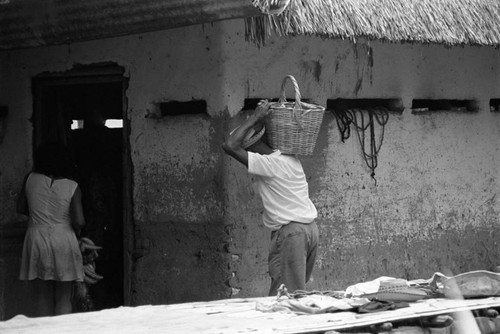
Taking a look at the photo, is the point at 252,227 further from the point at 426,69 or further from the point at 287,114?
the point at 426,69

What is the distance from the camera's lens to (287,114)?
803 cm

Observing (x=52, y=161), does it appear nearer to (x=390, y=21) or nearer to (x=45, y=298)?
(x=45, y=298)

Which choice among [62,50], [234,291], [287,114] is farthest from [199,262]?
[62,50]

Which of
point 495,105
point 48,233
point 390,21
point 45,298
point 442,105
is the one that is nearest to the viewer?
point 48,233

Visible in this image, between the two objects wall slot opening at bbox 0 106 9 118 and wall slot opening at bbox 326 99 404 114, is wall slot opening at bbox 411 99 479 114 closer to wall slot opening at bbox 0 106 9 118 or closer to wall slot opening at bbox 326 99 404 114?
wall slot opening at bbox 326 99 404 114

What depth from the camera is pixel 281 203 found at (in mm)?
8023

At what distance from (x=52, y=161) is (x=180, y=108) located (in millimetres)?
1060

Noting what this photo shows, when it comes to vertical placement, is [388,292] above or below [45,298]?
above

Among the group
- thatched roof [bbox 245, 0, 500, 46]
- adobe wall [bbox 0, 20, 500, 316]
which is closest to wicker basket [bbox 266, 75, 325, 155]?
thatched roof [bbox 245, 0, 500, 46]

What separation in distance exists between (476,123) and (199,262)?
3.13 m

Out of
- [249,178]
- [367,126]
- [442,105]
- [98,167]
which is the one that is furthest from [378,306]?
[98,167]

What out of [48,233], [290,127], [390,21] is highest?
[390,21]

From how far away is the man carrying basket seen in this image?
7.91 metres

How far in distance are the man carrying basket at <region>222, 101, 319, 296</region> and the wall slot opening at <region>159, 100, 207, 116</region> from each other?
0.89 meters
